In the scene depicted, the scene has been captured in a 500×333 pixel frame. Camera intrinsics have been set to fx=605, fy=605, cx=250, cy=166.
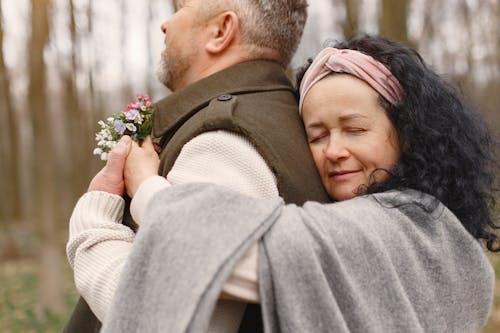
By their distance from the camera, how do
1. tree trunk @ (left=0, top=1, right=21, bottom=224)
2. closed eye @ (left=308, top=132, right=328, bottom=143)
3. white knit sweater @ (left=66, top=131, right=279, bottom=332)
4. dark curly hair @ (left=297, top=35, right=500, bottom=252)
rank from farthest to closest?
tree trunk @ (left=0, top=1, right=21, bottom=224)
closed eye @ (left=308, top=132, right=328, bottom=143)
dark curly hair @ (left=297, top=35, right=500, bottom=252)
white knit sweater @ (left=66, top=131, right=279, bottom=332)

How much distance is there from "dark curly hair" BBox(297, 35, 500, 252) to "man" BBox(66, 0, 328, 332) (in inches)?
11.6

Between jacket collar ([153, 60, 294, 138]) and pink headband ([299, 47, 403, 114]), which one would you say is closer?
pink headband ([299, 47, 403, 114])

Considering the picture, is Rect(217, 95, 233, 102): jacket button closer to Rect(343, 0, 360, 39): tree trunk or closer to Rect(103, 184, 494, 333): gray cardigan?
Rect(103, 184, 494, 333): gray cardigan

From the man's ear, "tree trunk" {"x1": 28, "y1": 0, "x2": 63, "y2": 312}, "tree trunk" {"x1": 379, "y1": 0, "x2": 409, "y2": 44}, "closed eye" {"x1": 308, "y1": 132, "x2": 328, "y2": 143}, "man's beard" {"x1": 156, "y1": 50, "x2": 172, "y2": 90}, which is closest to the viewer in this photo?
"closed eye" {"x1": 308, "y1": 132, "x2": 328, "y2": 143}

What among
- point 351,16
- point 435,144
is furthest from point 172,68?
point 351,16

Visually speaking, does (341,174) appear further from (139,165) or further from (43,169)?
(43,169)

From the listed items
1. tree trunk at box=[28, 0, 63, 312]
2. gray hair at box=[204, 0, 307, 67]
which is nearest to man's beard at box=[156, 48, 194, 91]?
gray hair at box=[204, 0, 307, 67]

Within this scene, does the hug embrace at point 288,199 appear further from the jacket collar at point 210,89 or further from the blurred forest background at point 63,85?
the blurred forest background at point 63,85

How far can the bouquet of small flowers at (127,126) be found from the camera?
207cm

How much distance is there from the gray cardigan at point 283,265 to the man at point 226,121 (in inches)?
7.0

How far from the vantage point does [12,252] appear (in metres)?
21.3

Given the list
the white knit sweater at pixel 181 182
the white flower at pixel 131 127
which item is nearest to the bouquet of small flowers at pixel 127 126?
the white flower at pixel 131 127

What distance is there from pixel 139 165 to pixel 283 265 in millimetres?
690

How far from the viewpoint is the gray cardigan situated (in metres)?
1.36
